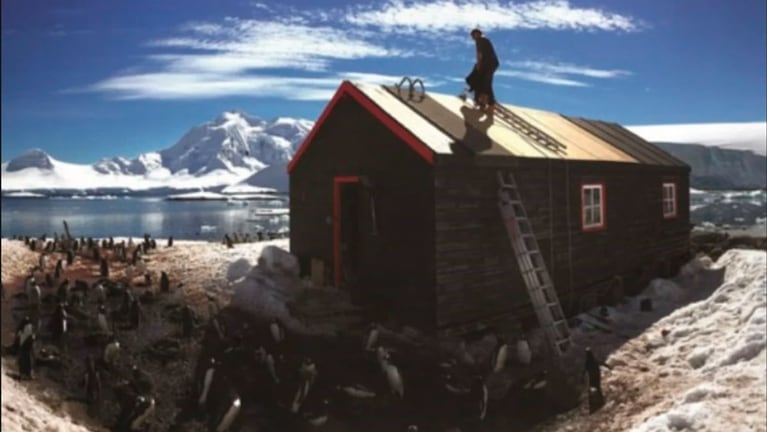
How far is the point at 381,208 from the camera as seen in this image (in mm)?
13438

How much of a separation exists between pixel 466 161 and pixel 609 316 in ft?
21.4

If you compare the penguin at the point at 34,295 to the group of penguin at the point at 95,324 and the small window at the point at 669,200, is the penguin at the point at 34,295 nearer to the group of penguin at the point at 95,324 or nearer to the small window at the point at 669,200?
the group of penguin at the point at 95,324

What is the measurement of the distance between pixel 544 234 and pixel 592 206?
116 inches

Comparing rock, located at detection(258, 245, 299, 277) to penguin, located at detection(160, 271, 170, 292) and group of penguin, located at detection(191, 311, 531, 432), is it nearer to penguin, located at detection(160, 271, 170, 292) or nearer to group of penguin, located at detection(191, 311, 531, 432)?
penguin, located at detection(160, 271, 170, 292)

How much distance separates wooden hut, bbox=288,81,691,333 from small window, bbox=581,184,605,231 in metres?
0.03

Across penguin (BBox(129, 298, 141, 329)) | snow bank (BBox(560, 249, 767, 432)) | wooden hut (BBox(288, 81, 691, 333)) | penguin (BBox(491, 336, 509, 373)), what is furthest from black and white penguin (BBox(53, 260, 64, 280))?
snow bank (BBox(560, 249, 767, 432))

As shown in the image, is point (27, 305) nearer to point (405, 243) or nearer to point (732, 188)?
point (405, 243)

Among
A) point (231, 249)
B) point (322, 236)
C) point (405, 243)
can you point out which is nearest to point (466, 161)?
point (405, 243)

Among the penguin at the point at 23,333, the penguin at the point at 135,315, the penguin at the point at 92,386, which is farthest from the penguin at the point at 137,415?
the penguin at the point at 135,315

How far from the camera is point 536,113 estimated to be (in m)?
20.6

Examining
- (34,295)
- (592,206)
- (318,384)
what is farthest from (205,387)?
(592,206)

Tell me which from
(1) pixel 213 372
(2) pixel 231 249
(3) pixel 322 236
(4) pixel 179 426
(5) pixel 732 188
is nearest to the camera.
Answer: (4) pixel 179 426

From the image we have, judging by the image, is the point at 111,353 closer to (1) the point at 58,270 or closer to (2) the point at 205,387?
(2) the point at 205,387

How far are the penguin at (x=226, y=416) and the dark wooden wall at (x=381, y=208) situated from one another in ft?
15.2
